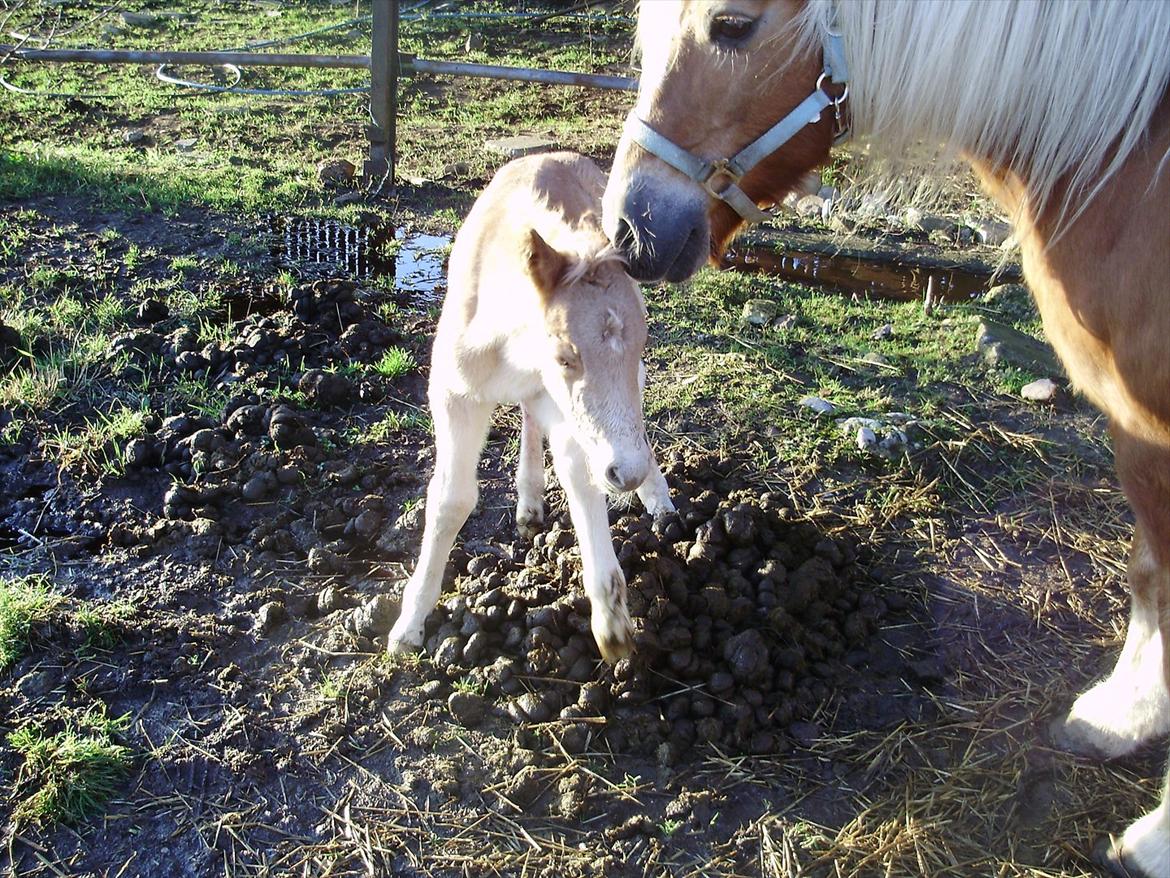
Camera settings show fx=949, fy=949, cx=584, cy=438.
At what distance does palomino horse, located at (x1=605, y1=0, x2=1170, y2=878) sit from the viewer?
2.21m

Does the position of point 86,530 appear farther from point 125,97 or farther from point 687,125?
point 125,97

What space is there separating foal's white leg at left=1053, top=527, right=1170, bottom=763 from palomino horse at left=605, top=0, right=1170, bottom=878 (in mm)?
343

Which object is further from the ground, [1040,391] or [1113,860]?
[1040,391]

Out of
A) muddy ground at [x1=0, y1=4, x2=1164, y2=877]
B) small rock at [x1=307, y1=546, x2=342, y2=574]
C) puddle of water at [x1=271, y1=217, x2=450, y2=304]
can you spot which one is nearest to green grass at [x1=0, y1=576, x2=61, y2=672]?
muddy ground at [x1=0, y1=4, x2=1164, y2=877]

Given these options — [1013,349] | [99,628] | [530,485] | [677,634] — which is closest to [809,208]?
[1013,349]

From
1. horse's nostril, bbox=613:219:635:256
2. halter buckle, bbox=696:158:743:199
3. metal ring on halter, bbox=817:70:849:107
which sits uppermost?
metal ring on halter, bbox=817:70:849:107

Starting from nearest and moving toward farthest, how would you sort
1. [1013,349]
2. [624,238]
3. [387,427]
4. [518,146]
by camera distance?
1. [624,238]
2. [387,427]
3. [1013,349]
4. [518,146]

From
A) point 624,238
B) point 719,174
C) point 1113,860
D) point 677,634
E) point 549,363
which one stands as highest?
point 719,174

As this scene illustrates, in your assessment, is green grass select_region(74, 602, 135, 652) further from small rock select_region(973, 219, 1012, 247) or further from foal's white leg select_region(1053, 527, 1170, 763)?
small rock select_region(973, 219, 1012, 247)

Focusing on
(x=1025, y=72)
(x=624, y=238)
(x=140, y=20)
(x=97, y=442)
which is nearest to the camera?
(x=1025, y=72)

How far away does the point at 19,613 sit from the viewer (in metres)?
3.32

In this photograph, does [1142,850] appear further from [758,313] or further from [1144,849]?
[758,313]

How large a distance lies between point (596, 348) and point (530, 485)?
122 centimetres

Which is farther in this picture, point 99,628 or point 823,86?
point 99,628
